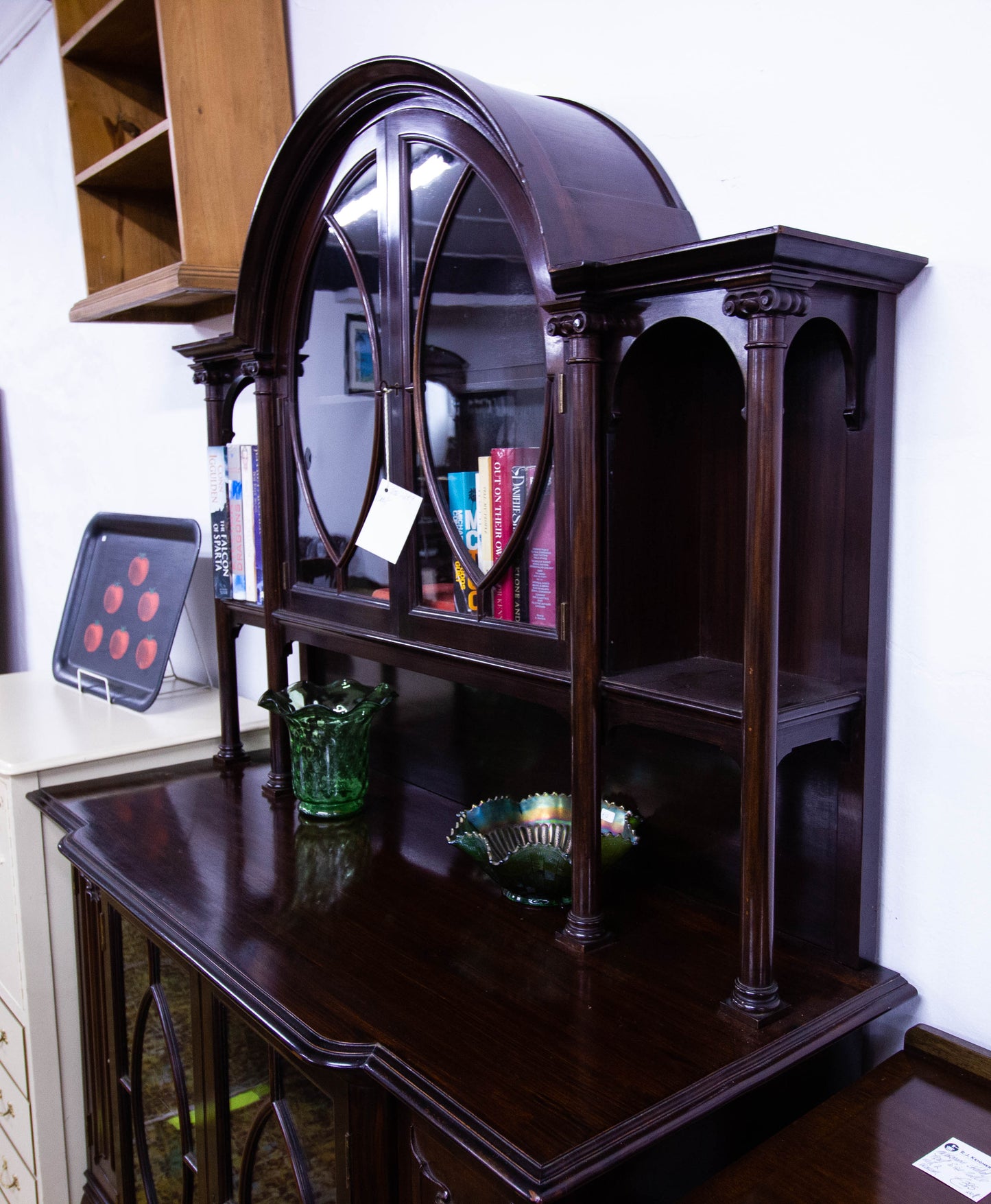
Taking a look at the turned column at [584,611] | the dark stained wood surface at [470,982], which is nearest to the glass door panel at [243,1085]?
the dark stained wood surface at [470,982]

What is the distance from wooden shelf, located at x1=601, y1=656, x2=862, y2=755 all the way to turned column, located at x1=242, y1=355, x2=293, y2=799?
2.52 ft

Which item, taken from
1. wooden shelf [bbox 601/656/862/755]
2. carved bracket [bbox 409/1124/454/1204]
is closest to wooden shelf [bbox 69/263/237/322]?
wooden shelf [bbox 601/656/862/755]

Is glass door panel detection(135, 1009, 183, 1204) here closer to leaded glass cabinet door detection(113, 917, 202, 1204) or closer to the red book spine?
leaded glass cabinet door detection(113, 917, 202, 1204)

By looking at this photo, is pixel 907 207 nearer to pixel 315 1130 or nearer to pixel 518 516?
pixel 518 516

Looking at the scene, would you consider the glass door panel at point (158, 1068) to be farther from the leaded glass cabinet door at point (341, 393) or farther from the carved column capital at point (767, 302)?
the carved column capital at point (767, 302)

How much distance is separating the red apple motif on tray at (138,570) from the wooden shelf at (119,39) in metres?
1.10

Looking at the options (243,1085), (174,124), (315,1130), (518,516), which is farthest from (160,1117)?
(174,124)

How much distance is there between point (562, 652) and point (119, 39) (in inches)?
69.5

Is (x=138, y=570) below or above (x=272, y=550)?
below

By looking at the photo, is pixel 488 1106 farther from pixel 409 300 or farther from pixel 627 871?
pixel 409 300

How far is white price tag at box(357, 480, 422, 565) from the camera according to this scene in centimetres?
142

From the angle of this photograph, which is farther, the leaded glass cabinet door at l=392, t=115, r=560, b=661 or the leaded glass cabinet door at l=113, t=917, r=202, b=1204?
the leaded glass cabinet door at l=113, t=917, r=202, b=1204

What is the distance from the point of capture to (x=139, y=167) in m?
2.20

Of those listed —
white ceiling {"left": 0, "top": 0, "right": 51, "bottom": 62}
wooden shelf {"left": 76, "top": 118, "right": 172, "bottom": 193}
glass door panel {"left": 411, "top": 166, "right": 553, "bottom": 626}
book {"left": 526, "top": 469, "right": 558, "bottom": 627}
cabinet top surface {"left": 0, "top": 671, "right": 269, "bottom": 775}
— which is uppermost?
white ceiling {"left": 0, "top": 0, "right": 51, "bottom": 62}
